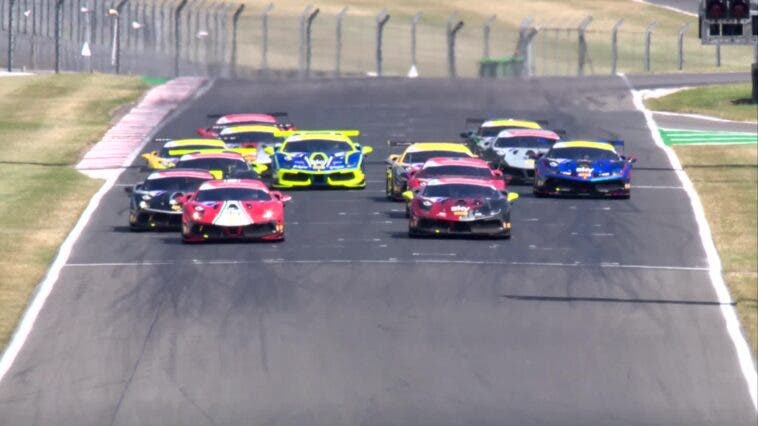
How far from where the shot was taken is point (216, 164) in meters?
38.6

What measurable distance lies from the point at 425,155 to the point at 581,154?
3.36m

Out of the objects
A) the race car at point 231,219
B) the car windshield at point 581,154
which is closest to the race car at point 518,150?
the car windshield at point 581,154

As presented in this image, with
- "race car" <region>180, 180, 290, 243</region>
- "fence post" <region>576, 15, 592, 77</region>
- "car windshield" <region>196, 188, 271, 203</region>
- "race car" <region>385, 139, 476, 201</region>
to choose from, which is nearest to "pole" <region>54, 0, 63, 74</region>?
"fence post" <region>576, 15, 592, 77</region>

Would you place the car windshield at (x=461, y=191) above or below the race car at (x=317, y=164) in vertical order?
above

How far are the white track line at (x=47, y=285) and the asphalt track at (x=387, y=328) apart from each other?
177mm

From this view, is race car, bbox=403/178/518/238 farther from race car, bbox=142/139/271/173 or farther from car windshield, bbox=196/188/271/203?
race car, bbox=142/139/271/173

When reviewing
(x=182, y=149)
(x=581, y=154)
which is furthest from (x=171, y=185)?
(x=581, y=154)

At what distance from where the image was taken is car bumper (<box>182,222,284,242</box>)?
3203 centimetres

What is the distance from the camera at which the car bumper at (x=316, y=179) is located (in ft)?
130

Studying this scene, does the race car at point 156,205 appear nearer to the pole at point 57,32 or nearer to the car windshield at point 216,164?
the car windshield at point 216,164

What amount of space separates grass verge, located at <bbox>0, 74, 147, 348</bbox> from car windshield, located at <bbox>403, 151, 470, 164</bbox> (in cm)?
692

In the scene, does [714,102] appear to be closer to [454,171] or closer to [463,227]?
[454,171]

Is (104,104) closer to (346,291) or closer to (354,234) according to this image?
(354,234)

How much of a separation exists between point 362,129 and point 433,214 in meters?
21.6
